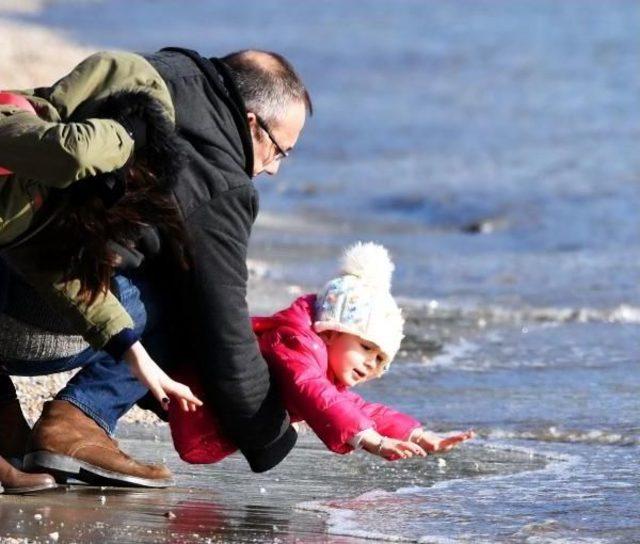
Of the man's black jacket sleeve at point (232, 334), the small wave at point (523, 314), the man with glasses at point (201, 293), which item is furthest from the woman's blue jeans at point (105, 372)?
the small wave at point (523, 314)

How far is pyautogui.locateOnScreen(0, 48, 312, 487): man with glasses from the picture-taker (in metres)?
4.04

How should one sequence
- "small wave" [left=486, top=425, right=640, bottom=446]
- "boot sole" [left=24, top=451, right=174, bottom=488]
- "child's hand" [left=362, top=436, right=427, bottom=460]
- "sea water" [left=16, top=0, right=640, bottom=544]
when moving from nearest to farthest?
1. "child's hand" [left=362, top=436, right=427, bottom=460]
2. "boot sole" [left=24, top=451, right=174, bottom=488]
3. "sea water" [left=16, top=0, right=640, bottom=544]
4. "small wave" [left=486, top=425, right=640, bottom=446]

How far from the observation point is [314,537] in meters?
3.93

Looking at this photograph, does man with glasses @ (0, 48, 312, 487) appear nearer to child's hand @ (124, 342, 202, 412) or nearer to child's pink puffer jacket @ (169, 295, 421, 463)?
child's pink puffer jacket @ (169, 295, 421, 463)

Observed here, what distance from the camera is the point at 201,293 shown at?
4086 mm

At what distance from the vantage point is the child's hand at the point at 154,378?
3955 millimetres

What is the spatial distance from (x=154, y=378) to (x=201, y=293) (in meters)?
0.25

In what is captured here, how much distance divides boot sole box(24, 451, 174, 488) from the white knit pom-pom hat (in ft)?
2.10

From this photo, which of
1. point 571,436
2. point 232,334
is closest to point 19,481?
point 232,334

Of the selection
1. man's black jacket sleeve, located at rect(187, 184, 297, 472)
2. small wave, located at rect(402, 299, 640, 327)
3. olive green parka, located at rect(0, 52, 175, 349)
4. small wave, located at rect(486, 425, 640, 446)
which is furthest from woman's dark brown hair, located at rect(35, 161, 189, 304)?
small wave, located at rect(402, 299, 640, 327)

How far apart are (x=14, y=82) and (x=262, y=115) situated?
40.9 feet

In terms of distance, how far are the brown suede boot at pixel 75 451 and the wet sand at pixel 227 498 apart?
50 mm

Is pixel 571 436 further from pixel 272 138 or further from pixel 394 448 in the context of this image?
pixel 272 138

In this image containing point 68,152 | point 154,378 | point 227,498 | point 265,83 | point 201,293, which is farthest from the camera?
point 227,498
